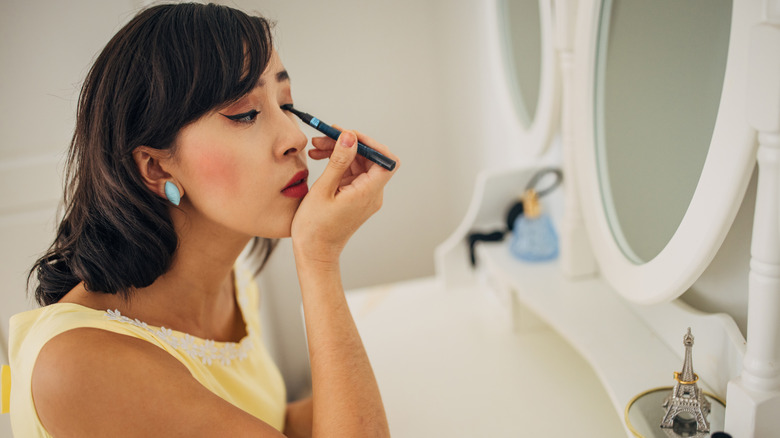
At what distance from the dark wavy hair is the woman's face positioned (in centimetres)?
2

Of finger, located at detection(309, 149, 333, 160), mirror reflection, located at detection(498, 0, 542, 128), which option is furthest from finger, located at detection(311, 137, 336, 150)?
mirror reflection, located at detection(498, 0, 542, 128)

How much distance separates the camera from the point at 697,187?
1.85ft

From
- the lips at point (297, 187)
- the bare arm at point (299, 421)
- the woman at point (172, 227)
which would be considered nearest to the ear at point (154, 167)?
the woman at point (172, 227)

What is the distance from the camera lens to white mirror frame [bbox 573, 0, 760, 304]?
19.2 inches

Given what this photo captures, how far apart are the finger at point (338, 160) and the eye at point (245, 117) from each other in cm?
10

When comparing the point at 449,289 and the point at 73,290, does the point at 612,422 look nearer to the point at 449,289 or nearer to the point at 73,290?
the point at 449,289

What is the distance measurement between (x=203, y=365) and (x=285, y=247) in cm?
31

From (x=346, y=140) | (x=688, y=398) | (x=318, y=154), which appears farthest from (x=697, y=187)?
(x=318, y=154)

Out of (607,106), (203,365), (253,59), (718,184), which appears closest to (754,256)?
(718,184)

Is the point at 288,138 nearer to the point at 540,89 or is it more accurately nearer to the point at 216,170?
the point at 216,170

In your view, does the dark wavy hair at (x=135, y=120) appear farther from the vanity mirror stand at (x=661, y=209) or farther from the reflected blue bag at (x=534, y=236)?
the reflected blue bag at (x=534, y=236)

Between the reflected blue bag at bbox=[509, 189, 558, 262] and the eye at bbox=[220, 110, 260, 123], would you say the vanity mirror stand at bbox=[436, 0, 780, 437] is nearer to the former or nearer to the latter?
the reflected blue bag at bbox=[509, 189, 558, 262]

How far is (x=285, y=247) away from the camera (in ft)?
3.32

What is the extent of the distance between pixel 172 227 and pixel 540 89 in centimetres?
63
